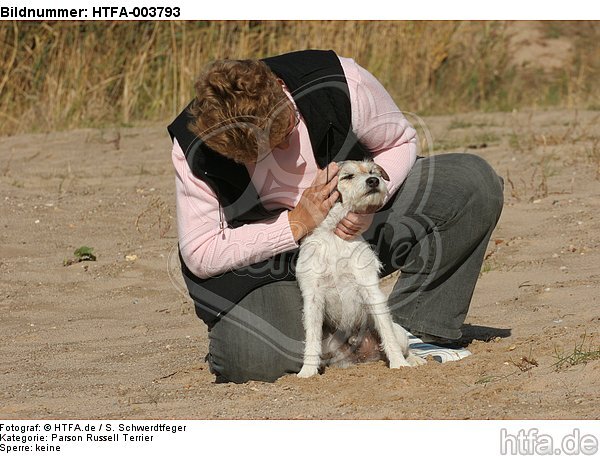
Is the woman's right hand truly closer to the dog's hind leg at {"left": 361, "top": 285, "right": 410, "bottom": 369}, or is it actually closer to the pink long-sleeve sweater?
the pink long-sleeve sweater

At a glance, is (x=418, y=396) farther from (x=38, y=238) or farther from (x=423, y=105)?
(x=423, y=105)

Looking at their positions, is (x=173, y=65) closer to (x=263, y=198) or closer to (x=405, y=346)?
(x=263, y=198)

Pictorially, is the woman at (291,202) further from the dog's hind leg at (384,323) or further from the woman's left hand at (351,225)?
the dog's hind leg at (384,323)

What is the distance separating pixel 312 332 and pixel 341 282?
0.86ft

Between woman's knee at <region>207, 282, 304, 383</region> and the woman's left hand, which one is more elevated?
the woman's left hand

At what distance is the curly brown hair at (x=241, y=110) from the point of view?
13.3 feet

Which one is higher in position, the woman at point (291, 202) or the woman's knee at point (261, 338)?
the woman at point (291, 202)

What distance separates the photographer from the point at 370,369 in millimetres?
4500

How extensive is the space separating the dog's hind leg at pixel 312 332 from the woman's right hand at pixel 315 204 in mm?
303

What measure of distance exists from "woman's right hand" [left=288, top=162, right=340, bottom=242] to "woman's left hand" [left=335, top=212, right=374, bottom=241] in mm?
102

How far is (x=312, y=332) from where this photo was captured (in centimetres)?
453

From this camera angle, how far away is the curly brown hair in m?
4.05

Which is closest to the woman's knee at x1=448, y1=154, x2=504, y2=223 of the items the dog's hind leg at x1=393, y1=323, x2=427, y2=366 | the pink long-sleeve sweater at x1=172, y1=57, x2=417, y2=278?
the pink long-sleeve sweater at x1=172, y1=57, x2=417, y2=278

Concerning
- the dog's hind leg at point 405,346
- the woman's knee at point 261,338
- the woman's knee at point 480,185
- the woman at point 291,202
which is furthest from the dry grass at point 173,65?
the dog's hind leg at point 405,346
